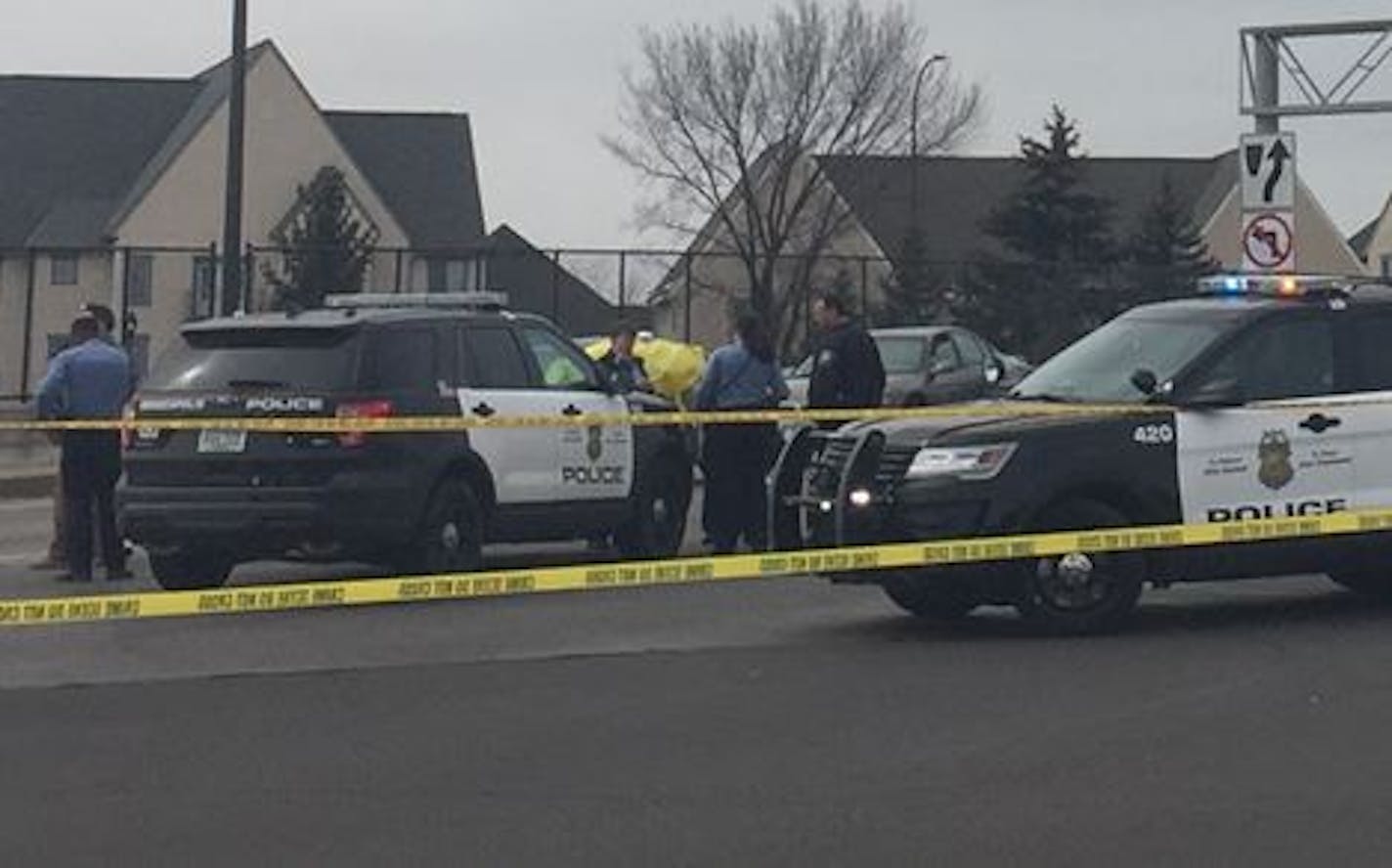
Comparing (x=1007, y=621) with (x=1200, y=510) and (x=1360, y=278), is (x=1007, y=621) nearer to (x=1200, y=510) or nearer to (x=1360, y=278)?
(x=1200, y=510)

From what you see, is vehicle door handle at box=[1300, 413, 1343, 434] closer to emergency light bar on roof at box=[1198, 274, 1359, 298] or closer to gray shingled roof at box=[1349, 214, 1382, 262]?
emergency light bar on roof at box=[1198, 274, 1359, 298]

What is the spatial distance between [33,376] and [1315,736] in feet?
85.0

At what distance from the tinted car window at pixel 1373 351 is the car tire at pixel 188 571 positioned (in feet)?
21.8

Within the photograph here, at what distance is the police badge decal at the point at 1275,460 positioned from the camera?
12.5 meters

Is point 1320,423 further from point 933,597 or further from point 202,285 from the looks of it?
point 202,285

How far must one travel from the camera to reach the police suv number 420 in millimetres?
12195

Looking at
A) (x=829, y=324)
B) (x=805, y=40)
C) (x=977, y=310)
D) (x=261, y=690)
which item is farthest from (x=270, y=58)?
(x=261, y=690)

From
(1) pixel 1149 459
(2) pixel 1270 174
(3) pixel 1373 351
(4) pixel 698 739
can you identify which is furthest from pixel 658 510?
(2) pixel 1270 174

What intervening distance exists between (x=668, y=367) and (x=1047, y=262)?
2726 cm

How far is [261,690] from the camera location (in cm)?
1082

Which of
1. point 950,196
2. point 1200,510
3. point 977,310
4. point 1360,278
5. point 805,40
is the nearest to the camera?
point 1200,510

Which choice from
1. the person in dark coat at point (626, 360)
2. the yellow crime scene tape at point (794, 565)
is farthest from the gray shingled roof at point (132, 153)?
the yellow crime scene tape at point (794, 565)

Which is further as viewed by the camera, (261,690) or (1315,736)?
(261,690)

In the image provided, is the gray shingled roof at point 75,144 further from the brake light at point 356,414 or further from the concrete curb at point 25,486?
the brake light at point 356,414
